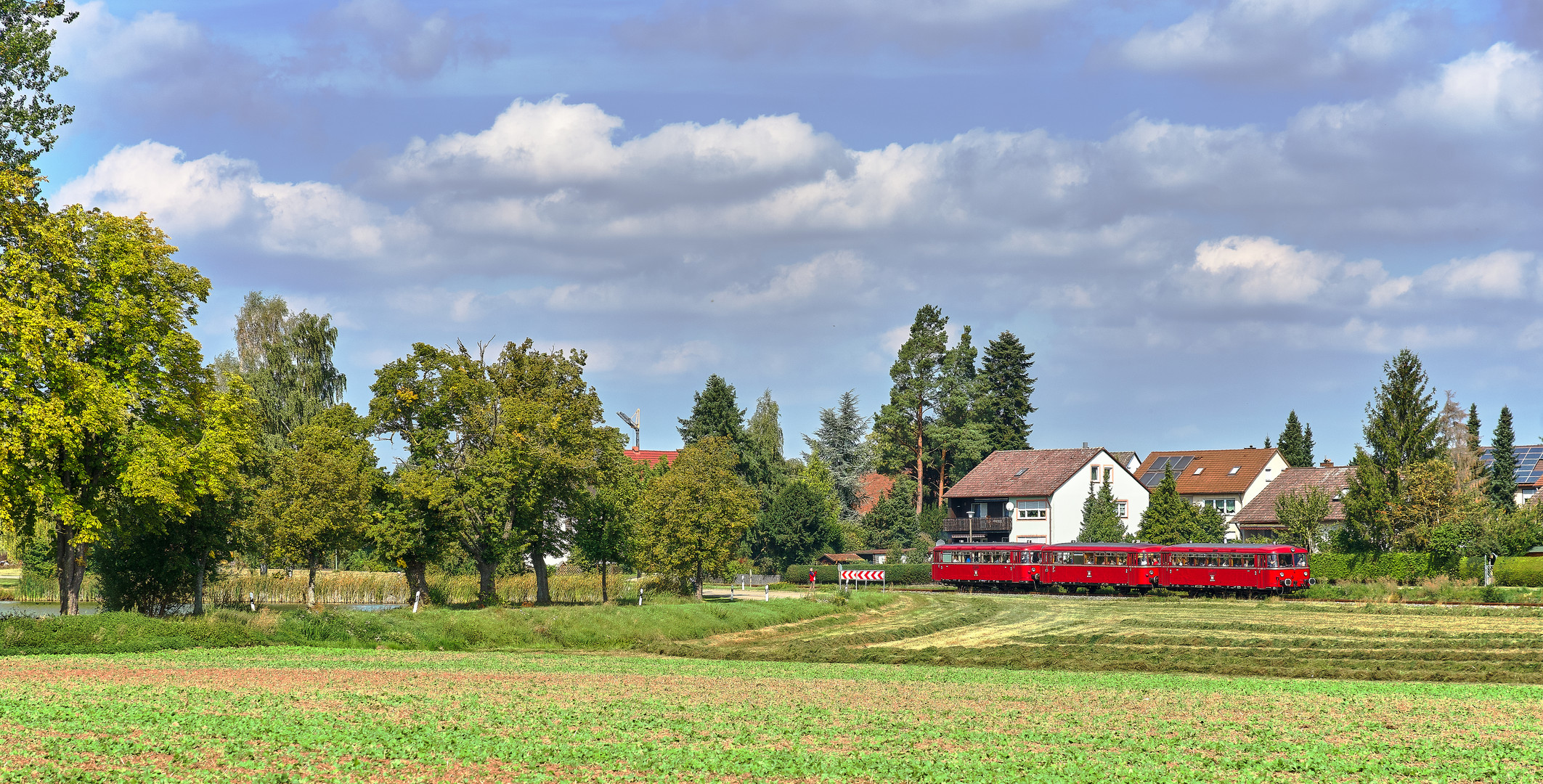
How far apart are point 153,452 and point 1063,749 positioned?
30.2 m

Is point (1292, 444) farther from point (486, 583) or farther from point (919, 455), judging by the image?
point (486, 583)

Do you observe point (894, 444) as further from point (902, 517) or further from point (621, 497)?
point (621, 497)

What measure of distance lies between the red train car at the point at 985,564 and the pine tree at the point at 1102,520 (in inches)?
466

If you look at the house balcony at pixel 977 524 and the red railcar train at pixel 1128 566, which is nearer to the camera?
the red railcar train at pixel 1128 566

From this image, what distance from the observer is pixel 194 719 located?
18.6 m

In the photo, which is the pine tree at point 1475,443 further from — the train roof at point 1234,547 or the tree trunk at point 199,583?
the tree trunk at point 199,583

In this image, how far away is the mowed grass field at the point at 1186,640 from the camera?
30719 mm

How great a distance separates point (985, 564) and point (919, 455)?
110ft

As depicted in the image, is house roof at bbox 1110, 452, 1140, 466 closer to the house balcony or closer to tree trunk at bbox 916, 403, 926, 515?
tree trunk at bbox 916, 403, 926, 515

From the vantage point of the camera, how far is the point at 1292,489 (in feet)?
278

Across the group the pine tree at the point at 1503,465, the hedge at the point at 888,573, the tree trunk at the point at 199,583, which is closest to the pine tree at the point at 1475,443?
the pine tree at the point at 1503,465

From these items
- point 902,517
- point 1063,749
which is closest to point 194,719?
point 1063,749

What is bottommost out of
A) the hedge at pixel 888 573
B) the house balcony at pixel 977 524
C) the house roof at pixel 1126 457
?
the hedge at pixel 888 573

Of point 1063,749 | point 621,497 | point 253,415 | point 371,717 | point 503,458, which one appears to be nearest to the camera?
point 1063,749
